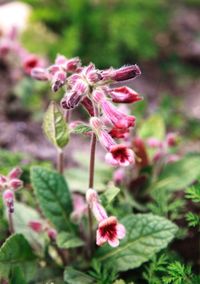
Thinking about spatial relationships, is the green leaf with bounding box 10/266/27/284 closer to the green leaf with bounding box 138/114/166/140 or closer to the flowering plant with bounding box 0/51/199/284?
A: the flowering plant with bounding box 0/51/199/284

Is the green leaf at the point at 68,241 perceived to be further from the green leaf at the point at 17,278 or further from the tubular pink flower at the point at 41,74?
the tubular pink flower at the point at 41,74

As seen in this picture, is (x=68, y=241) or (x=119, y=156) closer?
(x=119, y=156)

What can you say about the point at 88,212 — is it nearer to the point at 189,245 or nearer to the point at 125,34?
the point at 189,245

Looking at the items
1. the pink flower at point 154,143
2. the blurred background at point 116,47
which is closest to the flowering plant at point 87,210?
the pink flower at point 154,143

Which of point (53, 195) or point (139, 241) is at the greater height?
point (53, 195)

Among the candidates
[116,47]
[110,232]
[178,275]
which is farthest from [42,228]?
[116,47]

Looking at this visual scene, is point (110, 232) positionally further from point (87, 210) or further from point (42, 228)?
point (42, 228)

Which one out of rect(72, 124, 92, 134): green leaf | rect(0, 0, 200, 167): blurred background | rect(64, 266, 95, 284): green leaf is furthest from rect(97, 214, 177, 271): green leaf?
rect(0, 0, 200, 167): blurred background
